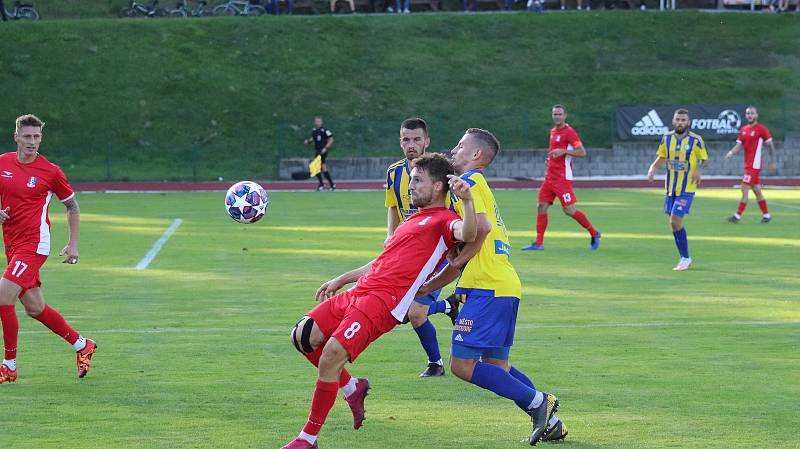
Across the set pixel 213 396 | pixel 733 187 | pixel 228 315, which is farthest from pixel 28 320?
pixel 733 187

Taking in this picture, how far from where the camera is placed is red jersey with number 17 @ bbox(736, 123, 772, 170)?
26203 millimetres

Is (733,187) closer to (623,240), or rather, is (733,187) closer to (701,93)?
(701,93)

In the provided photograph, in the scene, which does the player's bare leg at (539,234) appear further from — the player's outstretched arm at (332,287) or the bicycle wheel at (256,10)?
the bicycle wheel at (256,10)

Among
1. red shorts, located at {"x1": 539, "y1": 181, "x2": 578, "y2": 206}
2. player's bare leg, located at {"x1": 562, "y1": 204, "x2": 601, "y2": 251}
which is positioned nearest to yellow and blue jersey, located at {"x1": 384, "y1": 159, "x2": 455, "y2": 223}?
player's bare leg, located at {"x1": 562, "y1": 204, "x2": 601, "y2": 251}

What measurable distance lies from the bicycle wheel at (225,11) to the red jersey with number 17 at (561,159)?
34802 mm

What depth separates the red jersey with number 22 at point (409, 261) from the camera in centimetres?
731

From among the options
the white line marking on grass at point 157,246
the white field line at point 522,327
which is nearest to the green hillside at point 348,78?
the white line marking on grass at point 157,246

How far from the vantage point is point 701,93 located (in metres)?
48.3

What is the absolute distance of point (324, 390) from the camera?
7.17 meters

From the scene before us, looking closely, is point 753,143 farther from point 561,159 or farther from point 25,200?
point 25,200

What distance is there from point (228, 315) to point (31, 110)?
3549 cm

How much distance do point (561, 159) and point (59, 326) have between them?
38.9 ft

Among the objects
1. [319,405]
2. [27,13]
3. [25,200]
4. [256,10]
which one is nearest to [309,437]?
[319,405]

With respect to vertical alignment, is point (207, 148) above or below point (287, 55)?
below
